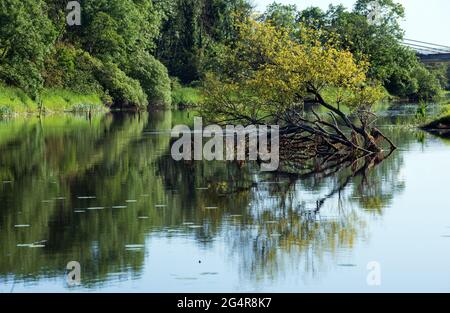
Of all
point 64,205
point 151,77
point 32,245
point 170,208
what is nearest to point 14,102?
point 151,77

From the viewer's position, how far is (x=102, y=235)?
1775 centimetres

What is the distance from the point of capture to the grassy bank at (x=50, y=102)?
7006 centimetres

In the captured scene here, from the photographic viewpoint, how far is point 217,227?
18.6 metres

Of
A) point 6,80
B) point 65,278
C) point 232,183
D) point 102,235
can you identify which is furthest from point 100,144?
point 6,80

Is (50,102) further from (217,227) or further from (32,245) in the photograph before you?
(32,245)

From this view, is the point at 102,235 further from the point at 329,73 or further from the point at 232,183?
the point at 329,73

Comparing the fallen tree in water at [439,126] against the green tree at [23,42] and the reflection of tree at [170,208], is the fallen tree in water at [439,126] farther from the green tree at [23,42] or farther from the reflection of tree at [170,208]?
the green tree at [23,42]

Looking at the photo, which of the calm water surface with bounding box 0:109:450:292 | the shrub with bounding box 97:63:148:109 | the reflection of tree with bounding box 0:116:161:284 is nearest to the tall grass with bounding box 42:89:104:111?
the shrub with bounding box 97:63:148:109

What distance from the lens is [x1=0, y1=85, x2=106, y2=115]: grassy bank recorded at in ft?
230

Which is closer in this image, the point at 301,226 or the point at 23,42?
the point at 301,226

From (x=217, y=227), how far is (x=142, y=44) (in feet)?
270

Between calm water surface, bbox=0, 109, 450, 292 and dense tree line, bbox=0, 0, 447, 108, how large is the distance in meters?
29.3

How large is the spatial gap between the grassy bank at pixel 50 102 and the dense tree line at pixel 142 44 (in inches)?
30.7

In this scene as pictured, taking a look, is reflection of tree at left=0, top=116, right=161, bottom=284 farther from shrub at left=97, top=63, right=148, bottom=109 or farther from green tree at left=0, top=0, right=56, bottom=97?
shrub at left=97, top=63, right=148, bottom=109
